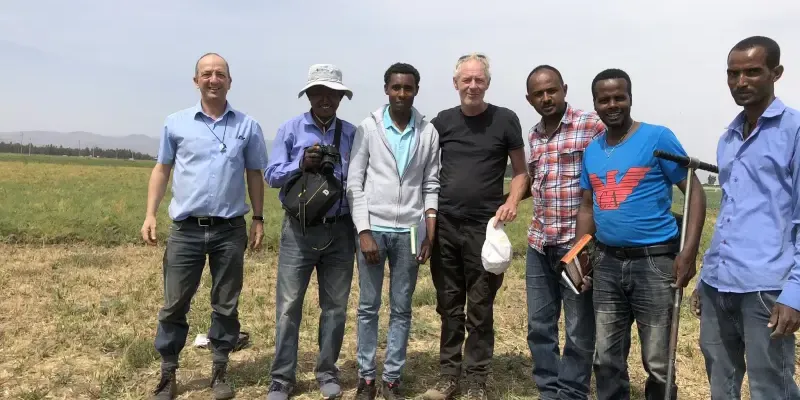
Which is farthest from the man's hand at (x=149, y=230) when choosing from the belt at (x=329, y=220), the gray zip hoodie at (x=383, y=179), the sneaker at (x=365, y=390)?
the sneaker at (x=365, y=390)

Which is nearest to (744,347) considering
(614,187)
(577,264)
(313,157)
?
(577,264)

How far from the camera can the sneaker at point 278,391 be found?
420cm

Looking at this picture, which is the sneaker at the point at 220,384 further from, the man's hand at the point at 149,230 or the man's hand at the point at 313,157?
the man's hand at the point at 313,157

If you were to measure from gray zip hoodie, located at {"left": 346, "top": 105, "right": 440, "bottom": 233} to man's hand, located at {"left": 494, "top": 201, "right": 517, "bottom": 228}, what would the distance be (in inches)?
20.7

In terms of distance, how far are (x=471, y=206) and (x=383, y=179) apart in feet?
2.40

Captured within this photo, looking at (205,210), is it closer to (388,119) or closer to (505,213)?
(388,119)

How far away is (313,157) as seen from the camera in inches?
155

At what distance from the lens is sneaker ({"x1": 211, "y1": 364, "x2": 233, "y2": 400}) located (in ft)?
14.1

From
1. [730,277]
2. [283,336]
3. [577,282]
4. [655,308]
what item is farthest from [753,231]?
[283,336]

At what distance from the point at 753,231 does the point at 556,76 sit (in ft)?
5.62

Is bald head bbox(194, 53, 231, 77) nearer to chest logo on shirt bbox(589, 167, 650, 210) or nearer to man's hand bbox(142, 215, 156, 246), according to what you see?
man's hand bbox(142, 215, 156, 246)

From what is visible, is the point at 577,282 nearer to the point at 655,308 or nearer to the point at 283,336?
the point at 655,308

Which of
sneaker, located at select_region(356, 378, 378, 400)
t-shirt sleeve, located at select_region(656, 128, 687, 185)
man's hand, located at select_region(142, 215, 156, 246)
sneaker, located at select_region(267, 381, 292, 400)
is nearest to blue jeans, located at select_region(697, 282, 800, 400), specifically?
t-shirt sleeve, located at select_region(656, 128, 687, 185)

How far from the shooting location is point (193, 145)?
4.23m
